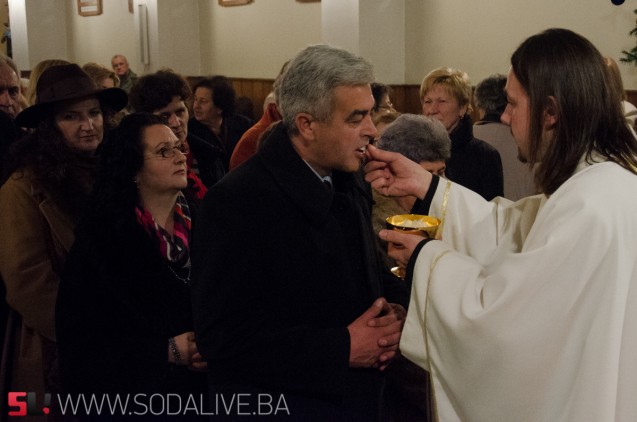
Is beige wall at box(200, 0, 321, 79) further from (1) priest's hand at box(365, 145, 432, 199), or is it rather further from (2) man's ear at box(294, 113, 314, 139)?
(2) man's ear at box(294, 113, 314, 139)

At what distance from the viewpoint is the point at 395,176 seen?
2.75m

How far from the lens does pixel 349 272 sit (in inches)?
85.1

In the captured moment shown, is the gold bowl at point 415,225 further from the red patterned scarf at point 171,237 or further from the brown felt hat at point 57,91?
the brown felt hat at point 57,91

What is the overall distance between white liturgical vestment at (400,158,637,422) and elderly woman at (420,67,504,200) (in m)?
2.19

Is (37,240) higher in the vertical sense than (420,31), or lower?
lower

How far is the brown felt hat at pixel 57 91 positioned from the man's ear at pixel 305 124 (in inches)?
67.9

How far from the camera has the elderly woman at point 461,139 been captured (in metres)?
4.22

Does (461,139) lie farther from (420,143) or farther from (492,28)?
(492,28)

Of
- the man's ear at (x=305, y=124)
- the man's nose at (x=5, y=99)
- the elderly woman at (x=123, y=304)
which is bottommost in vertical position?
the elderly woman at (x=123, y=304)

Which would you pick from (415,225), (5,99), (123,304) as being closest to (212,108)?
(5,99)

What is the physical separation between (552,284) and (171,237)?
1534 millimetres

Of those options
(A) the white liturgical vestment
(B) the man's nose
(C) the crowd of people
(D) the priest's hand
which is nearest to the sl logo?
(C) the crowd of people

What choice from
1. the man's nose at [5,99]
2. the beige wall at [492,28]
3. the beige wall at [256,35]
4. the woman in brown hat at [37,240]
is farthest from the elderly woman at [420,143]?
the beige wall at [256,35]

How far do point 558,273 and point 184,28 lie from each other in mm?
10746
